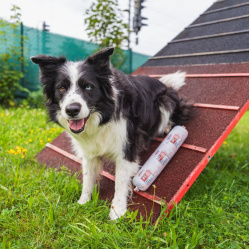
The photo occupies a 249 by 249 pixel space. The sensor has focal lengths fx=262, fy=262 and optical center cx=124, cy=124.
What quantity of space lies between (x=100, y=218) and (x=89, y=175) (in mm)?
517

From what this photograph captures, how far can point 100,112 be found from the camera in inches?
92.6

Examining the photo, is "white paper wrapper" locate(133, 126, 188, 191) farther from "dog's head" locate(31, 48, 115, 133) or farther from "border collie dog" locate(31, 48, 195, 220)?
"dog's head" locate(31, 48, 115, 133)

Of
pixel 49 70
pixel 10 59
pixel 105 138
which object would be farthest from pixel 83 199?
pixel 10 59

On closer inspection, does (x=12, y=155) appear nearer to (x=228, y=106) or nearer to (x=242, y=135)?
(x=228, y=106)

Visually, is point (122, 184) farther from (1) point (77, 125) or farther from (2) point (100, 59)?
(2) point (100, 59)

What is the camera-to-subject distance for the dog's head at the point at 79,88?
2.13 meters

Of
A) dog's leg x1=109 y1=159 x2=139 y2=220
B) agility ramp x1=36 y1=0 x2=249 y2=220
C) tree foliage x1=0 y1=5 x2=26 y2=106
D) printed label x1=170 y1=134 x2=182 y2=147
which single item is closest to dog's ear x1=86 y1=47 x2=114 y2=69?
dog's leg x1=109 y1=159 x2=139 y2=220

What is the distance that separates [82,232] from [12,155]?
1.97 meters

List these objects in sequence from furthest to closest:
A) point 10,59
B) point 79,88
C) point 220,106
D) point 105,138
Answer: point 10,59
point 220,106
point 105,138
point 79,88

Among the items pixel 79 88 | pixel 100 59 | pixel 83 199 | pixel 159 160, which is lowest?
pixel 83 199

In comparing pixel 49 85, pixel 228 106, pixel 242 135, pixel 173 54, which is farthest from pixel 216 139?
pixel 242 135

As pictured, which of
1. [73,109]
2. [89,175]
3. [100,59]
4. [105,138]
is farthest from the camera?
[89,175]

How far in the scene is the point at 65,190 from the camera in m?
2.64

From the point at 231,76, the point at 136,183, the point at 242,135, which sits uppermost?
the point at 231,76
